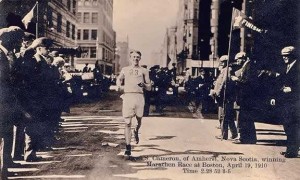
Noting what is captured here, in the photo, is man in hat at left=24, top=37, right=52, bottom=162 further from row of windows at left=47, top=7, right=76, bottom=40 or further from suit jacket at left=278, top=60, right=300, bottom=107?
row of windows at left=47, top=7, right=76, bottom=40

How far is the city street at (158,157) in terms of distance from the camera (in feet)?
14.4

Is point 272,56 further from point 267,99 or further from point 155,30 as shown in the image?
point 155,30

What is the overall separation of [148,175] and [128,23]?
242cm

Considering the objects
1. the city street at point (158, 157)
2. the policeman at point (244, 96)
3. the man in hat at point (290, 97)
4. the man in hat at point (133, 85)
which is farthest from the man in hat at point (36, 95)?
the man in hat at point (290, 97)

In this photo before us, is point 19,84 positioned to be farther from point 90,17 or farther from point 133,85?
point 90,17

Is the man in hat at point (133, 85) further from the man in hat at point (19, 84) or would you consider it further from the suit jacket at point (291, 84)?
the suit jacket at point (291, 84)

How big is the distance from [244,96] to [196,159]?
1703mm

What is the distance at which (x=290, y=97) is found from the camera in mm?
5371

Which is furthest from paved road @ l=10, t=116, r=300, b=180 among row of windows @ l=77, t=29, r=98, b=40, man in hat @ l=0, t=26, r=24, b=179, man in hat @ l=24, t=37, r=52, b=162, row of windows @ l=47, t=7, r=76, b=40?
row of windows @ l=47, t=7, r=76, b=40

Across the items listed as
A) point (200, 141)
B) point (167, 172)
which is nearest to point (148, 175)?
point (167, 172)

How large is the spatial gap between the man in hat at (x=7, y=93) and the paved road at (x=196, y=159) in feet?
1.26

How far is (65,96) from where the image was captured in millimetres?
5992

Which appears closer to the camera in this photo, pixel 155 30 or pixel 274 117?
pixel 155 30

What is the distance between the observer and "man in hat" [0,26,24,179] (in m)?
4.09
